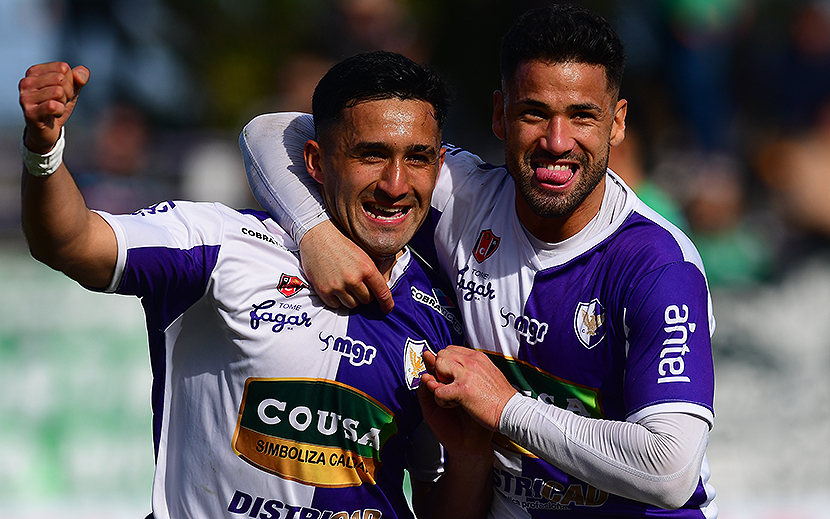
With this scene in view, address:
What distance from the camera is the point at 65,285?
7.10 meters

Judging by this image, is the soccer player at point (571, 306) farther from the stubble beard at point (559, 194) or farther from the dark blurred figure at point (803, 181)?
the dark blurred figure at point (803, 181)

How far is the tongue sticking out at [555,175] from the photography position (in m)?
3.40

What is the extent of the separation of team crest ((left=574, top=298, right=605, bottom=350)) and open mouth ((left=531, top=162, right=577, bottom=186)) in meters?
0.46

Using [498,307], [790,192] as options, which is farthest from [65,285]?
[790,192]

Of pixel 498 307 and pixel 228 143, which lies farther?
pixel 228 143

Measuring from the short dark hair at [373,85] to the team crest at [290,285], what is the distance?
580 millimetres

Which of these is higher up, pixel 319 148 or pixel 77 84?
pixel 319 148

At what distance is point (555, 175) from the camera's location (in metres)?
3.40

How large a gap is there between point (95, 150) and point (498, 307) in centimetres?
673

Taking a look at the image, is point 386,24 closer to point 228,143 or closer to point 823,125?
point 228,143

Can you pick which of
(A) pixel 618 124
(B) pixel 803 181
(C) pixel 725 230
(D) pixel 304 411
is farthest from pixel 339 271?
(B) pixel 803 181

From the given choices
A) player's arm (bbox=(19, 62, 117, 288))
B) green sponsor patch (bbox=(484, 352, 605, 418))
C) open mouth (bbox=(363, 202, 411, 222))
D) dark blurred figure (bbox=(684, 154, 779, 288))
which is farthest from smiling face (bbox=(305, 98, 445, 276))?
dark blurred figure (bbox=(684, 154, 779, 288))

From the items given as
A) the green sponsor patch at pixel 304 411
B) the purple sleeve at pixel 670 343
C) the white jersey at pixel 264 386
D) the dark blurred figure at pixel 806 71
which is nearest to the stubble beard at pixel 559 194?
the purple sleeve at pixel 670 343

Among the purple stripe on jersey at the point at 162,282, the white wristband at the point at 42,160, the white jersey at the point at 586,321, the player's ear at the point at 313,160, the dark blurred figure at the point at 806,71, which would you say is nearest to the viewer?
the white wristband at the point at 42,160
